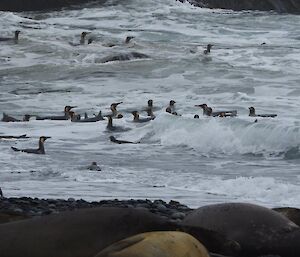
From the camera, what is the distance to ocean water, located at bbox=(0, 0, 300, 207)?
426 inches

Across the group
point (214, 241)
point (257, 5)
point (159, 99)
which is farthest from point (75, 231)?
point (257, 5)

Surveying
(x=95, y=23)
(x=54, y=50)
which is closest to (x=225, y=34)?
(x=95, y=23)

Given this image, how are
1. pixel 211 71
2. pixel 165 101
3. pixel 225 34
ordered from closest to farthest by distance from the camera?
pixel 165 101 → pixel 211 71 → pixel 225 34

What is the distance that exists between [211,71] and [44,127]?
11192 millimetres

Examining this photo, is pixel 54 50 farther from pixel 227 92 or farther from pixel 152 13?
pixel 152 13

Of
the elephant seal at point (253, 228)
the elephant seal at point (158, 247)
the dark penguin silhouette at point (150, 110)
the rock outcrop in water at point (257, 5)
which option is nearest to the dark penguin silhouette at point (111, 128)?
the dark penguin silhouette at point (150, 110)

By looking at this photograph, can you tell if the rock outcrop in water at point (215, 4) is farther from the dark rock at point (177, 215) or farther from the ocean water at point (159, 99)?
the dark rock at point (177, 215)

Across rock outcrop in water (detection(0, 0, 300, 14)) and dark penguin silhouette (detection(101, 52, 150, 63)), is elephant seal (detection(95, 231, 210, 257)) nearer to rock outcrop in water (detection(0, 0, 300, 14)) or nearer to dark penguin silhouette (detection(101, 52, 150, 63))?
dark penguin silhouette (detection(101, 52, 150, 63))

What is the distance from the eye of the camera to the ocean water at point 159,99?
10828mm

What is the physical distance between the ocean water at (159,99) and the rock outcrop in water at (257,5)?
102 inches

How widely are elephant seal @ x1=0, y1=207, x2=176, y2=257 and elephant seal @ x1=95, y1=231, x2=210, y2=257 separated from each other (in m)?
0.44

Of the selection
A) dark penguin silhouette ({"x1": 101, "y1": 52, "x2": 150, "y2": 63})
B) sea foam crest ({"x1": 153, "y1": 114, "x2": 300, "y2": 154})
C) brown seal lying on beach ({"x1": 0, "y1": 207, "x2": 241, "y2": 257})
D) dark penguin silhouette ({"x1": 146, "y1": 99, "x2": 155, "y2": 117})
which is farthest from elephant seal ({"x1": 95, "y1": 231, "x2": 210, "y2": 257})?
dark penguin silhouette ({"x1": 101, "y1": 52, "x2": 150, "y2": 63})

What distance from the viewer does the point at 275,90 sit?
79.9ft

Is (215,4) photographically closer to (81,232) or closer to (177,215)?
Answer: (177,215)
